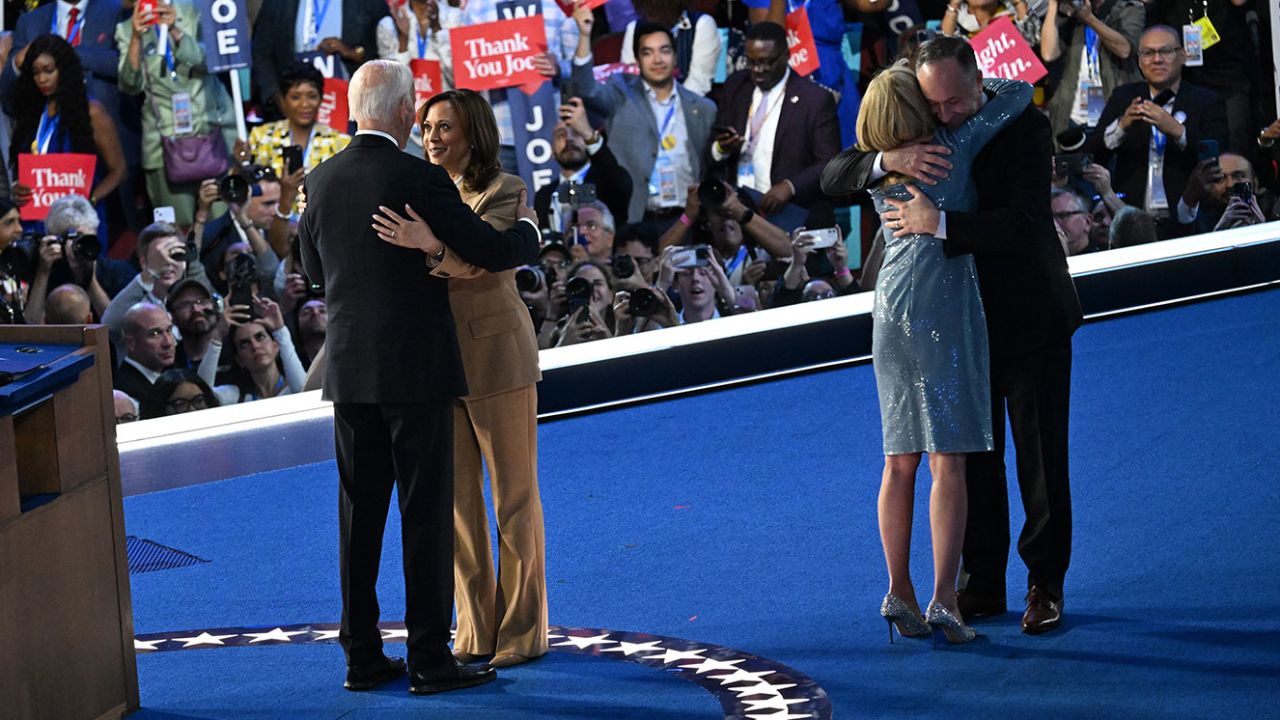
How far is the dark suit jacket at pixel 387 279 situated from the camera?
12.7 ft

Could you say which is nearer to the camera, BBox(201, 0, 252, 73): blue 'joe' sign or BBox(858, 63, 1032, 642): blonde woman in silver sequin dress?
BBox(858, 63, 1032, 642): blonde woman in silver sequin dress

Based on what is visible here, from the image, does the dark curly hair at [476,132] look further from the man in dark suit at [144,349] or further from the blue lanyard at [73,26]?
the blue lanyard at [73,26]

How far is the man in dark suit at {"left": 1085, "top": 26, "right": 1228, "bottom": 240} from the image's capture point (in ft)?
31.7

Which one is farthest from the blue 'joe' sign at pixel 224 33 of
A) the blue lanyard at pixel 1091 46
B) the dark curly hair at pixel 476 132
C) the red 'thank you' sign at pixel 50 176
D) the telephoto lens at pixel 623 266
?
the blue lanyard at pixel 1091 46

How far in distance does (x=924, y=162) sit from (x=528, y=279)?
4086 millimetres

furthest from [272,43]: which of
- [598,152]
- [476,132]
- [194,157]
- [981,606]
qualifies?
[981,606]

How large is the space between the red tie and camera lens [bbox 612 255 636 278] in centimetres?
261

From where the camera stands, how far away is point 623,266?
26.7 ft

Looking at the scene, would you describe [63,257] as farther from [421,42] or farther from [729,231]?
[729,231]

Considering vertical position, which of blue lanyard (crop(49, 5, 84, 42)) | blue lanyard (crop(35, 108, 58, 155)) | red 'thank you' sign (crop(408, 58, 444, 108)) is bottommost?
blue lanyard (crop(35, 108, 58, 155))

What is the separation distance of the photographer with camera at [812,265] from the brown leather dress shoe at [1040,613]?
4503 millimetres

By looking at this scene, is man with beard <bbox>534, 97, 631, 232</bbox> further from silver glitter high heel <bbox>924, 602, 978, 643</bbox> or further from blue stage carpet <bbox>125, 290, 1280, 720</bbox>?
silver glitter high heel <bbox>924, 602, 978, 643</bbox>

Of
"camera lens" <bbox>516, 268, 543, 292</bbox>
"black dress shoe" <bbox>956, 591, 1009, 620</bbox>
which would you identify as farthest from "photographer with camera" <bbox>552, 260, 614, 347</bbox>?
"black dress shoe" <bbox>956, 591, 1009, 620</bbox>

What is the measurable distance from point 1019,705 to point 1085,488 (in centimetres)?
206
